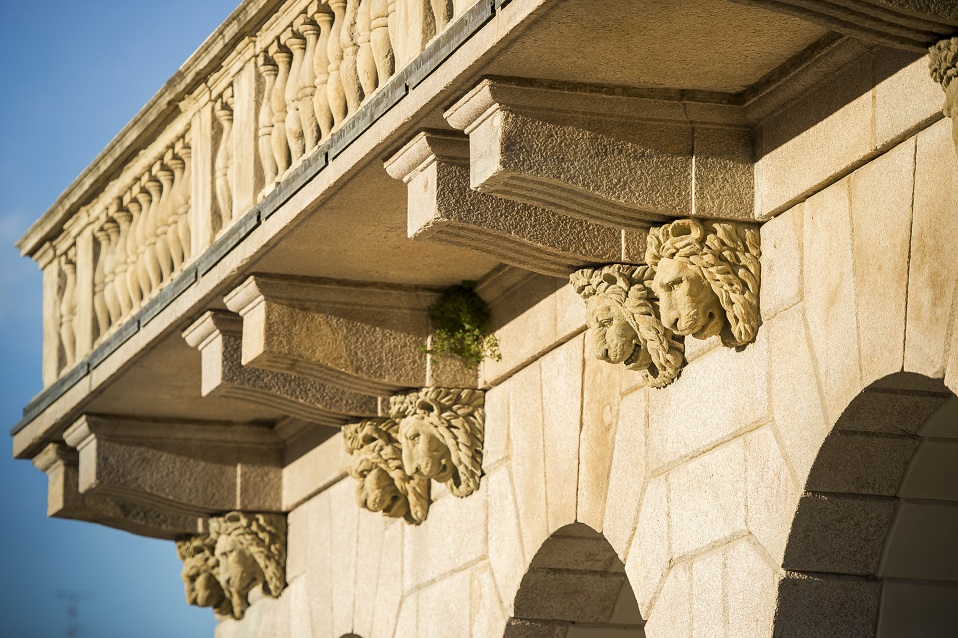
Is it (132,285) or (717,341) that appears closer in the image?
(717,341)

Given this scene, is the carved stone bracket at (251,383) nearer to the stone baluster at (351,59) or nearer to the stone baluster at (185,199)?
the stone baluster at (185,199)

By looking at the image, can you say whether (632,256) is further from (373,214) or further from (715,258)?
(373,214)

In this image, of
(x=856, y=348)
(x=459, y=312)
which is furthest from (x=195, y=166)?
(x=856, y=348)

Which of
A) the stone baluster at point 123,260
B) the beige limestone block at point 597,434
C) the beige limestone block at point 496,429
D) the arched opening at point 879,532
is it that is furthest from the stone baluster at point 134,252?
the arched opening at point 879,532

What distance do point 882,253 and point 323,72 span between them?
273 centimetres

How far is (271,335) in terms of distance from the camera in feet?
24.1

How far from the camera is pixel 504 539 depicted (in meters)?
7.20

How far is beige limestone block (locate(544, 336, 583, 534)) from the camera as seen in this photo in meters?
6.68

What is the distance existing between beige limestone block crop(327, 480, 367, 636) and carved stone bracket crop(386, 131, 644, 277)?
2832 millimetres

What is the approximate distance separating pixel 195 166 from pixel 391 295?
1.18 meters

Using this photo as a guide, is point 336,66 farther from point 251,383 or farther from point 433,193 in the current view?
point 251,383

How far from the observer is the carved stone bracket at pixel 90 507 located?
32.5 ft

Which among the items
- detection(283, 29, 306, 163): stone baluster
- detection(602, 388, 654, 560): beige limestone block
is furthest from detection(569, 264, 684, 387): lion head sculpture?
detection(283, 29, 306, 163): stone baluster

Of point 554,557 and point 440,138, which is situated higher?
point 440,138
